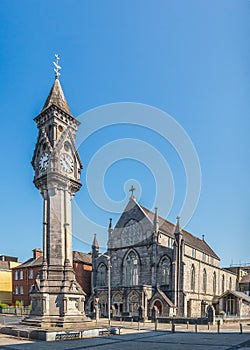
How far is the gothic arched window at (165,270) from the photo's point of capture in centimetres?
4988

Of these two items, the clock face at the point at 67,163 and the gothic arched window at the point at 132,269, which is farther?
the gothic arched window at the point at 132,269

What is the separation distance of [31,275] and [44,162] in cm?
3714

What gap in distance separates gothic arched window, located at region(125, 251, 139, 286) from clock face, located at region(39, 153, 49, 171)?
3138 cm

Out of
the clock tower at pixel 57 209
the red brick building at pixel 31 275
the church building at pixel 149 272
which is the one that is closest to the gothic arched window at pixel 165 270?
the church building at pixel 149 272

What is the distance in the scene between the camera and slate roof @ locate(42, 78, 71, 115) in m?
28.3

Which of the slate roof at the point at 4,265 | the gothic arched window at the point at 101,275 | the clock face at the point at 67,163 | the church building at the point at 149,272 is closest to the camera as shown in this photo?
the clock face at the point at 67,163

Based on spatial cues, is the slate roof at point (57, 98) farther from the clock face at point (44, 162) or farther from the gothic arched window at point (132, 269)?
the gothic arched window at point (132, 269)

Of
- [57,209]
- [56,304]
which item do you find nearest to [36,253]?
[57,209]

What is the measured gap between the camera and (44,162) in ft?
87.3

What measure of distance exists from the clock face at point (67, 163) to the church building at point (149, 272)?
80.2ft

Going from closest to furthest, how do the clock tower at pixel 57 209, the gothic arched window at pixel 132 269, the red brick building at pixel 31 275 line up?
the clock tower at pixel 57 209 < the gothic arched window at pixel 132 269 < the red brick building at pixel 31 275

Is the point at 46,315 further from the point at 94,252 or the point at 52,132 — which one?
the point at 94,252

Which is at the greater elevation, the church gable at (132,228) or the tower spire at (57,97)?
the tower spire at (57,97)

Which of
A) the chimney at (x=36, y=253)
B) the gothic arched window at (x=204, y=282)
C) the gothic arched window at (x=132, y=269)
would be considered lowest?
the gothic arched window at (x=204, y=282)
